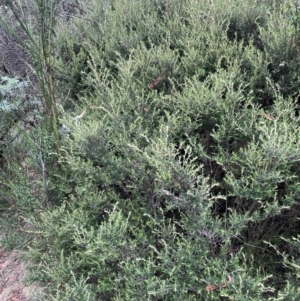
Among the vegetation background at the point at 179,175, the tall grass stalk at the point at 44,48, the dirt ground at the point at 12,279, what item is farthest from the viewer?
the dirt ground at the point at 12,279

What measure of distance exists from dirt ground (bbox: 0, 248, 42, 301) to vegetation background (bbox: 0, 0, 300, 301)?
15.0 inches

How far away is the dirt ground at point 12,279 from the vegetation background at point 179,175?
0.38 m

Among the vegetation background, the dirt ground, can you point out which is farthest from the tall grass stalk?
the dirt ground

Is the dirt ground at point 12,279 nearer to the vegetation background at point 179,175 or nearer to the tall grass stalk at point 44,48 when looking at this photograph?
the vegetation background at point 179,175

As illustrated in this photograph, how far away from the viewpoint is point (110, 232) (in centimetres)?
153

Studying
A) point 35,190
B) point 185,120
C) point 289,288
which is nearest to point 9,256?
point 35,190

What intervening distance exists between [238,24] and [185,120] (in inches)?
40.4

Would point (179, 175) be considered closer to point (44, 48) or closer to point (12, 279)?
point (44, 48)

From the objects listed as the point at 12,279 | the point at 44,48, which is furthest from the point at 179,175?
the point at 12,279

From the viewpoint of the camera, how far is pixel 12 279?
104 inches

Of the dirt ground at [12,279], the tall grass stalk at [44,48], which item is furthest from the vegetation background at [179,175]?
the dirt ground at [12,279]

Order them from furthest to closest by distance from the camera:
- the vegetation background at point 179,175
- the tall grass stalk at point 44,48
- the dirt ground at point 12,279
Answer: the dirt ground at point 12,279 → the tall grass stalk at point 44,48 → the vegetation background at point 179,175

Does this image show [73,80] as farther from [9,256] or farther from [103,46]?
[9,256]

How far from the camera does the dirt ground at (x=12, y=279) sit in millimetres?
2489
